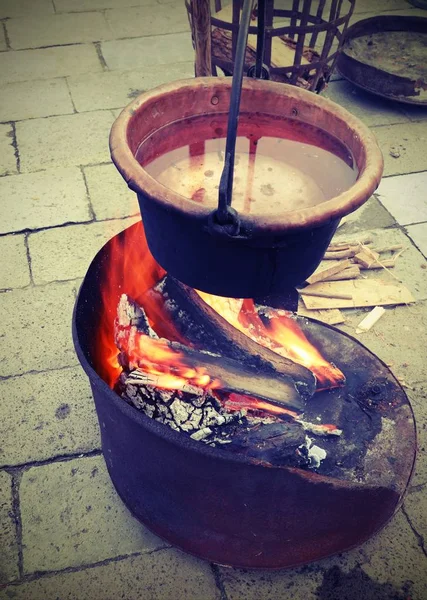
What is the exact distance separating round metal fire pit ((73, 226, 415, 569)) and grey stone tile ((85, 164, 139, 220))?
1.58 metres

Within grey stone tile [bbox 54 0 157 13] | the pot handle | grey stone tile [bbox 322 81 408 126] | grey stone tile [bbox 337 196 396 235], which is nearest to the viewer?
the pot handle

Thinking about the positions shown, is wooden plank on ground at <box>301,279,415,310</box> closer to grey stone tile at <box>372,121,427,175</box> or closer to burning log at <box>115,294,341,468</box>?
burning log at <box>115,294,341,468</box>

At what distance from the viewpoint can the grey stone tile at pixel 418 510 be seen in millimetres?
2348

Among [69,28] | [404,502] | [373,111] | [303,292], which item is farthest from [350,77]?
[404,502]

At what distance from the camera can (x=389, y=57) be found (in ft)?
17.3

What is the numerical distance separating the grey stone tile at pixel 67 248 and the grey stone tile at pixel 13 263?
0.17 ft

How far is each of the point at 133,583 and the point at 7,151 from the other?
345 cm

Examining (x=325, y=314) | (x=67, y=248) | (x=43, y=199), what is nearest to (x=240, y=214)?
(x=325, y=314)

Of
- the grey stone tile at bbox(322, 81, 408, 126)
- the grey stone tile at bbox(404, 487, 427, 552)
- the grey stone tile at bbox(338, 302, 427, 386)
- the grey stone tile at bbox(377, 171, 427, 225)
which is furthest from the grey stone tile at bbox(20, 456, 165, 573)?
the grey stone tile at bbox(322, 81, 408, 126)

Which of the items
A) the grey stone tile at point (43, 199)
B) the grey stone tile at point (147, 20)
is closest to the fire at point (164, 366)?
the grey stone tile at point (43, 199)

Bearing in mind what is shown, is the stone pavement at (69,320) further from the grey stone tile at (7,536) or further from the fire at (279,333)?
the fire at (279,333)

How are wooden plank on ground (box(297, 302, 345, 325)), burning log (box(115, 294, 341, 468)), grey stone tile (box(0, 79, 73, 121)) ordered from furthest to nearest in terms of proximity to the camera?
grey stone tile (box(0, 79, 73, 121)) → wooden plank on ground (box(297, 302, 345, 325)) → burning log (box(115, 294, 341, 468))

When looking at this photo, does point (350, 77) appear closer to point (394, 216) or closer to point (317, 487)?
point (394, 216)

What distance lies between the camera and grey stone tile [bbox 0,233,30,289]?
3318mm
